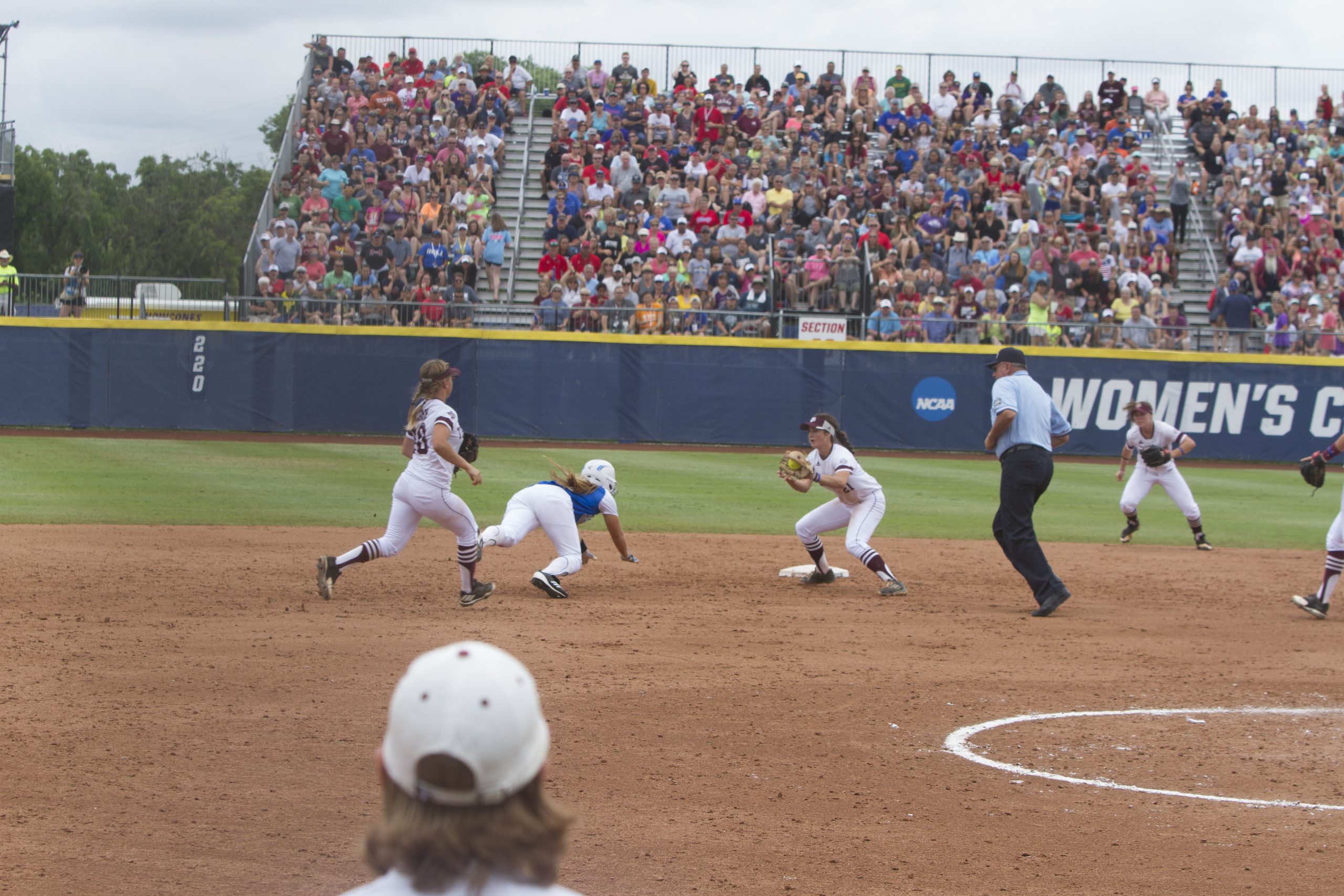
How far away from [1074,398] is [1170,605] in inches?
632

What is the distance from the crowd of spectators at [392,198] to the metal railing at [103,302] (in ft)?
3.34

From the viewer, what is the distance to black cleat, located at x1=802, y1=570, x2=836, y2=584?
42.7 ft

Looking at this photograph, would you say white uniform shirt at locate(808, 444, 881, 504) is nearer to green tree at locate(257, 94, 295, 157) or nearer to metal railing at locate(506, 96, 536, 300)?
metal railing at locate(506, 96, 536, 300)

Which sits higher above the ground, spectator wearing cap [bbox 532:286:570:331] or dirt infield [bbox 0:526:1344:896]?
spectator wearing cap [bbox 532:286:570:331]

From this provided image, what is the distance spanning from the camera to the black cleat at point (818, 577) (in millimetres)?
13016

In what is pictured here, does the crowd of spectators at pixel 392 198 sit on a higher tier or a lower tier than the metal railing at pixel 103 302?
higher

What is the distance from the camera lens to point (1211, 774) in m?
6.98

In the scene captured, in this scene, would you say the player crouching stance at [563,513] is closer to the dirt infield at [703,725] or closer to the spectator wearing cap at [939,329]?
the dirt infield at [703,725]

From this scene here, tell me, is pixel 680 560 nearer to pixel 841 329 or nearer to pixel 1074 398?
pixel 841 329

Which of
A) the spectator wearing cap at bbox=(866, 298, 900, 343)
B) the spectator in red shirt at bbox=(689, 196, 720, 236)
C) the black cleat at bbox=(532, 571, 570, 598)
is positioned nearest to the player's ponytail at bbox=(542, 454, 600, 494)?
the black cleat at bbox=(532, 571, 570, 598)

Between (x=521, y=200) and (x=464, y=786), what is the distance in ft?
101

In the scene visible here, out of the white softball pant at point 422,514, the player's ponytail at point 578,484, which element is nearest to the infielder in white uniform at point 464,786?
the white softball pant at point 422,514

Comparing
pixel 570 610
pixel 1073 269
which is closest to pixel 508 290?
pixel 1073 269

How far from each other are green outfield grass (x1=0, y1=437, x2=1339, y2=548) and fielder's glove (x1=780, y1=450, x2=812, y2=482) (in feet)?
13.7
